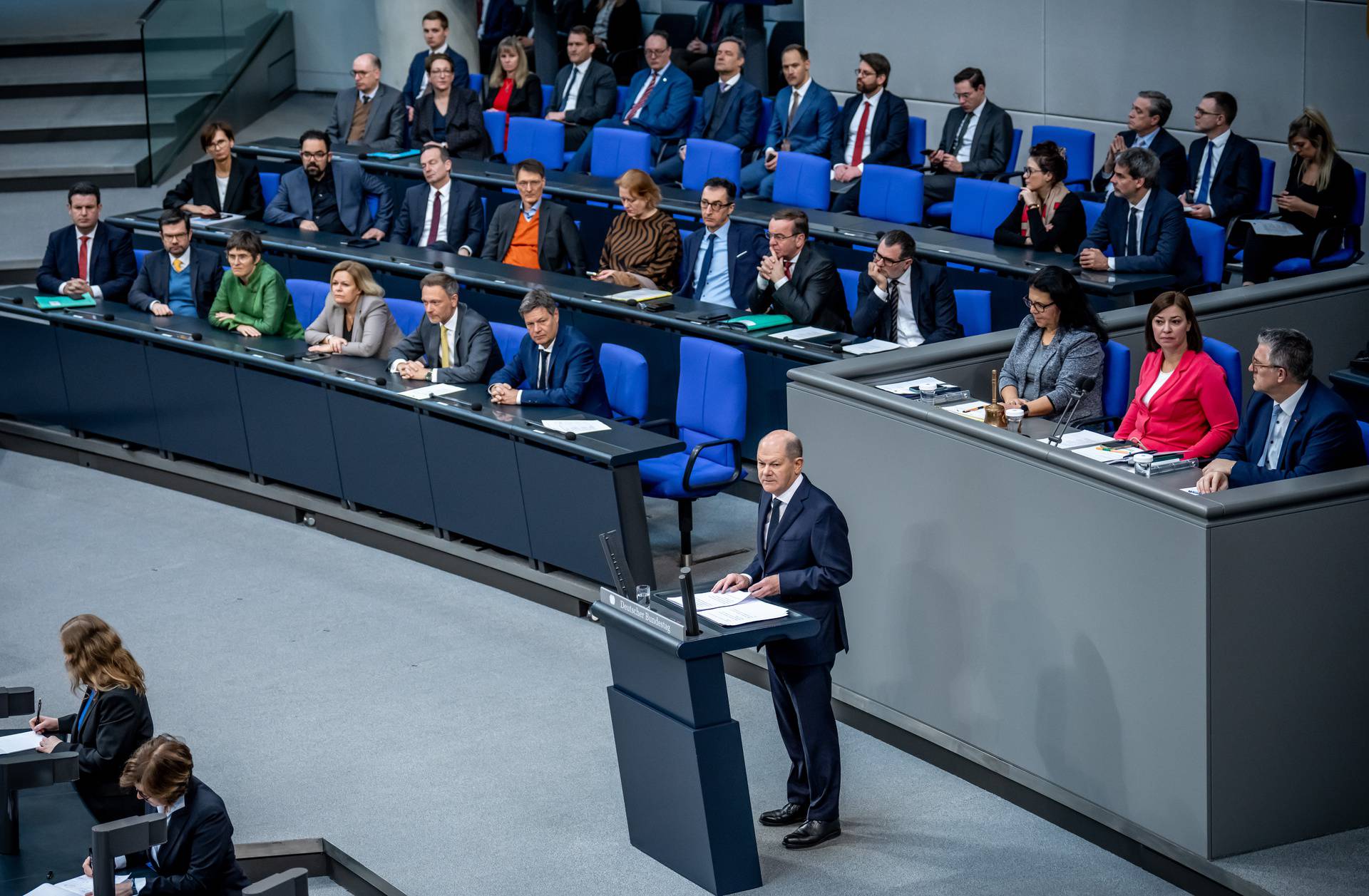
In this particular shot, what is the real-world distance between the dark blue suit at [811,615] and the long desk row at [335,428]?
1.63m

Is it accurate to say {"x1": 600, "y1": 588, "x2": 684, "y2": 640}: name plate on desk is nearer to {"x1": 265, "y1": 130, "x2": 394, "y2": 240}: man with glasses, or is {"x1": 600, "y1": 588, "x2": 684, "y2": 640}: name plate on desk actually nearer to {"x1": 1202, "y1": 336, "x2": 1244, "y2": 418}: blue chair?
{"x1": 1202, "y1": 336, "x2": 1244, "y2": 418}: blue chair

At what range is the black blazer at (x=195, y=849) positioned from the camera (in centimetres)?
488

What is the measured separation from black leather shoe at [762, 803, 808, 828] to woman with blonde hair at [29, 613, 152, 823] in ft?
6.57

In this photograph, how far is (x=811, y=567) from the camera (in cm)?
547

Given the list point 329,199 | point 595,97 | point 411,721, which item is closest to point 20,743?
point 411,721

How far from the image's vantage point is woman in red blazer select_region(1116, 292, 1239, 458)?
6223 millimetres

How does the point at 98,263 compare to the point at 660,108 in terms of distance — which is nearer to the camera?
the point at 98,263

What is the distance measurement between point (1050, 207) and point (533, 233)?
116 inches

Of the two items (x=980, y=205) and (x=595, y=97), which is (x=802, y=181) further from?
(x=595, y=97)

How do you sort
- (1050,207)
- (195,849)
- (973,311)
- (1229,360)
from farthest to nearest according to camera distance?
(1050,207) < (973,311) < (1229,360) < (195,849)

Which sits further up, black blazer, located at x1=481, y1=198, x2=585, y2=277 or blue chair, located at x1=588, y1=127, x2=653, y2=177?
blue chair, located at x1=588, y1=127, x2=653, y2=177

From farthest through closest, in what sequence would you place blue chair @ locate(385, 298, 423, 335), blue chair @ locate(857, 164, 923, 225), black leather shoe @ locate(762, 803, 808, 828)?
blue chair @ locate(857, 164, 923, 225) → blue chair @ locate(385, 298, 423, 335) → black leather shoe @ locate(762, 803, 808, 828)

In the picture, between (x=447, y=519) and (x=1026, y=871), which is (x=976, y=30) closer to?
(x=447, y=519)

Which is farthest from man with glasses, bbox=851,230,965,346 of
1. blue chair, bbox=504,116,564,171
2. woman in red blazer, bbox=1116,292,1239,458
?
blue chair, bbox=504,116,564,171
